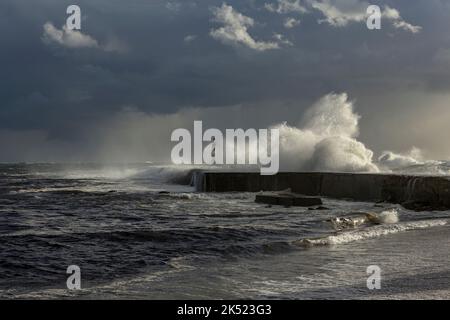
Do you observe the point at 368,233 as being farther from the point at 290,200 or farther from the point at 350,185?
the point at 350,185

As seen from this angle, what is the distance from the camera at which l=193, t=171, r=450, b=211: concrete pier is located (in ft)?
65.9

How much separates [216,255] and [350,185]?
15.5 m

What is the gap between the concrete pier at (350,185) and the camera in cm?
2009

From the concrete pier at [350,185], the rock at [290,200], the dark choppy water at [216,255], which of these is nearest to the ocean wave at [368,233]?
the dark choppy water at [216,255]

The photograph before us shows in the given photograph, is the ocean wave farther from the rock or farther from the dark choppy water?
the rock

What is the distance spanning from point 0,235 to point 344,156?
2497 centimetres

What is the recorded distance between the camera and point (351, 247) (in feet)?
35.1

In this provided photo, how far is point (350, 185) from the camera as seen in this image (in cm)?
2450

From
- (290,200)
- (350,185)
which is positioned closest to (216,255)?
(290,200)

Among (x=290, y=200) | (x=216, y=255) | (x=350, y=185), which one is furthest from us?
(x=350, y=185)

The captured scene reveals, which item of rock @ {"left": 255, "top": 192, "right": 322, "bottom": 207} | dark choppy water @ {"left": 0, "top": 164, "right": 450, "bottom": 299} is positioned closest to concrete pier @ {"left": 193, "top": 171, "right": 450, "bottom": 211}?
dark choppy water @ {"left": 0, "top": 164, "right": 450, "bottom": 299}

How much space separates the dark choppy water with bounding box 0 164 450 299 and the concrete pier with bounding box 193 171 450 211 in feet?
8.24

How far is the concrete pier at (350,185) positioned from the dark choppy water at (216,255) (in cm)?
251
